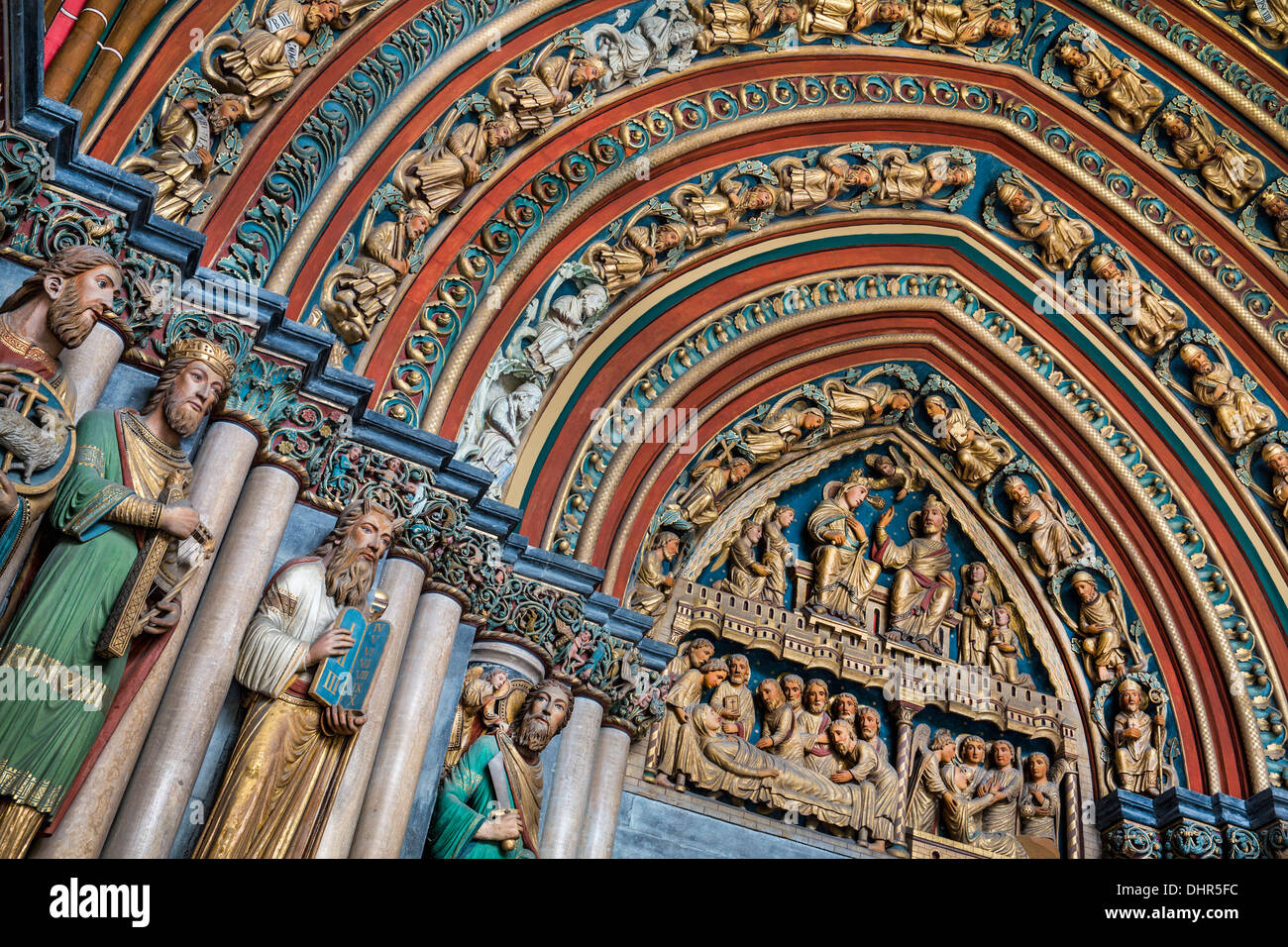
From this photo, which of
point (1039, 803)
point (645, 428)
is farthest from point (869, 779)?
point (645, 428)

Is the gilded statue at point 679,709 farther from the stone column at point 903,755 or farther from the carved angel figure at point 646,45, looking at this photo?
the carved angel figure at point 646,45

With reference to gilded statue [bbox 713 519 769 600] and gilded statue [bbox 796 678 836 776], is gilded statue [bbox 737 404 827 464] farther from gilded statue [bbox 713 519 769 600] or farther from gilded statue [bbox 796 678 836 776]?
gilded statue [bbox 796 678 836 776]

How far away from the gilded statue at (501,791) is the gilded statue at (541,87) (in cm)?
325

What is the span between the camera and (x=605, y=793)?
23.4 ft

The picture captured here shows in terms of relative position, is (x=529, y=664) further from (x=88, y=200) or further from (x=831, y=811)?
(x=88, y=200)

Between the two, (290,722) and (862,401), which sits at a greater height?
(862,401)

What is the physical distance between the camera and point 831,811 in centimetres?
800

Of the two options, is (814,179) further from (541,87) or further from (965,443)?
(965,443)

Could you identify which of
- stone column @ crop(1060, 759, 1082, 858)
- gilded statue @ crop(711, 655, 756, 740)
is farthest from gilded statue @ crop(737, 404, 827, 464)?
stone column @ crop(1060, 759, 1082, 858)

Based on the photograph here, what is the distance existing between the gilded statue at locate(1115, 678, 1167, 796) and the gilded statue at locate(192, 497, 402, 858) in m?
5.93

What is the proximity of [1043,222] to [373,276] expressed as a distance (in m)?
5.55

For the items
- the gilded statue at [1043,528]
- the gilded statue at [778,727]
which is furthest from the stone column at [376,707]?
the gilded statue at [1043,528]
